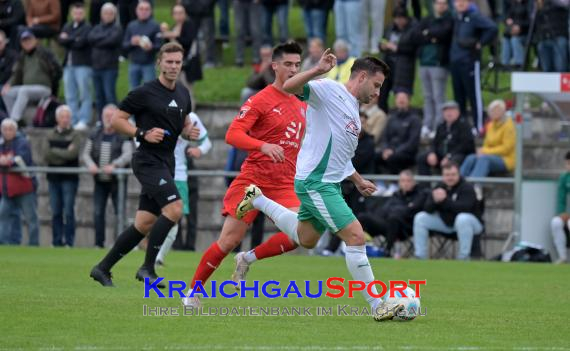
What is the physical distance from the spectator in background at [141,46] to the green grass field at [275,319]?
8.08 m

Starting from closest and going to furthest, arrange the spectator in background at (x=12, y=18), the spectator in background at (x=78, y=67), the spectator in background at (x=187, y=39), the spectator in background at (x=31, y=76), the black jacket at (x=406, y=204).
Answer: the black jacket at (x=406, y=204) → the spectator in background at (x=187, y=39) → the spectator in background at (x=78, y=67) → the spectator in background at (x=31, y=76) → the spectator in background at (x=12, y=18)

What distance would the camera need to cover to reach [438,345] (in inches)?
340

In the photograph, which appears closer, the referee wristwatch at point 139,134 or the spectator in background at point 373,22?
the referee wristwatch at point 139,134

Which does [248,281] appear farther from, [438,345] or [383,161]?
A: [383,161]

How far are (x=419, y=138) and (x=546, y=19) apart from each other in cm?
318

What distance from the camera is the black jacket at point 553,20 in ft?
73.1

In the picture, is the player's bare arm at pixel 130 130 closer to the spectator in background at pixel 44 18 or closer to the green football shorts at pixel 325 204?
the green football shorts at pixel 325 204

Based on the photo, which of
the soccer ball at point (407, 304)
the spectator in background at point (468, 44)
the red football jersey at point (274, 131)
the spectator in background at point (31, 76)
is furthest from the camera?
the spectator in background at point (31, 76)

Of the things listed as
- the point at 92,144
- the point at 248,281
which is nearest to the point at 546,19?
the point at 92,144

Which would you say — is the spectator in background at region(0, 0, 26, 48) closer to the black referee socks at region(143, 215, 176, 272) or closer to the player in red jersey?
the black referee socks at region(143, 215, 176, 272)

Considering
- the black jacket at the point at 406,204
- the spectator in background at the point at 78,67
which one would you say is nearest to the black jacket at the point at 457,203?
the black jacket at the point at 406,204

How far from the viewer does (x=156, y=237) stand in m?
13.1

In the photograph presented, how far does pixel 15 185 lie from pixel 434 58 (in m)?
7.56

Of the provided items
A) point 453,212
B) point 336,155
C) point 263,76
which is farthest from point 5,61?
point 336,155
